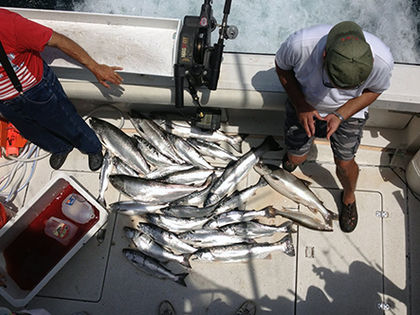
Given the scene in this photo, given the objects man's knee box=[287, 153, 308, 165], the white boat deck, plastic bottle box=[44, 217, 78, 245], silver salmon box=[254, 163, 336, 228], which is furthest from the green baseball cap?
plastic bottle box=[44, 217, 78, 245]

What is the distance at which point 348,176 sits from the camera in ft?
8.60

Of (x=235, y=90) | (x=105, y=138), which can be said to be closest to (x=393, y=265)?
(x=235, y=90)

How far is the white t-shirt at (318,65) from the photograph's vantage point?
1.85 m

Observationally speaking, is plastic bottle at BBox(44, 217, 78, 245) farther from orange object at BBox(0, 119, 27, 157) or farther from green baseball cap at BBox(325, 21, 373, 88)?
green baseball cap at BBox(325, 21, 373, 88)

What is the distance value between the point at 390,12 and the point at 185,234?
375cm

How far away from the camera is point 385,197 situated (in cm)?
295

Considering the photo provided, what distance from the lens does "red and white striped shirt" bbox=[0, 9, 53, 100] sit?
6.35 feet

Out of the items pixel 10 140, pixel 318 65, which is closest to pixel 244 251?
pixel 318 65

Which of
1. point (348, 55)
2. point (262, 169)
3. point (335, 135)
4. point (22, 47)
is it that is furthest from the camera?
point (262, 169)

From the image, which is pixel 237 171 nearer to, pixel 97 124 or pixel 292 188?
pixel 292 188

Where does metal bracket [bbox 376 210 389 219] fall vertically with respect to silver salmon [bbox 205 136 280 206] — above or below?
below

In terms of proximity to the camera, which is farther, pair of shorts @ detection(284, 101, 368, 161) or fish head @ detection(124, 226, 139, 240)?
fish head @ detection(124, 226, 139, 240)

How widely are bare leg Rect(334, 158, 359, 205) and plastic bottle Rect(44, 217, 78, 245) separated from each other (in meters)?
2.09

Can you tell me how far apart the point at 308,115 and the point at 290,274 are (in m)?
1.32
